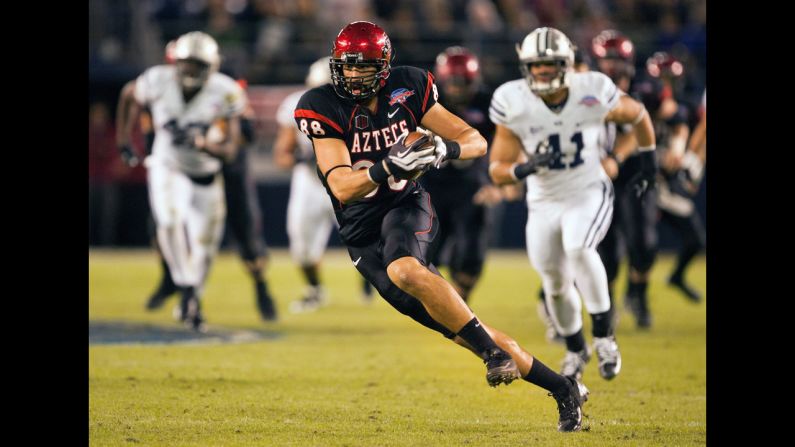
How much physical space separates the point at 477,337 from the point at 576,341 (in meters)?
1.65

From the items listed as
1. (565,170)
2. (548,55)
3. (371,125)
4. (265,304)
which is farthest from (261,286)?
(371,125)

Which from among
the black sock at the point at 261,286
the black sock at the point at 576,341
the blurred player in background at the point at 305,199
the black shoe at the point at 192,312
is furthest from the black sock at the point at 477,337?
the blurred player in background at the point at 305,199

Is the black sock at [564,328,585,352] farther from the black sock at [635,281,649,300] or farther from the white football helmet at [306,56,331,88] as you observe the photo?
the white football helmet at [306,56,331,88]

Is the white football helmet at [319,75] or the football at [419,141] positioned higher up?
the white football helmet at [319,75]

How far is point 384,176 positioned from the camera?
5.07 meters

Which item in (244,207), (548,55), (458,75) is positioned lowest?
(244,207)

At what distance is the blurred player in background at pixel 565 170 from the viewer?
637 centimetres

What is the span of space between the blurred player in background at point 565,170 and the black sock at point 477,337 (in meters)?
1.32

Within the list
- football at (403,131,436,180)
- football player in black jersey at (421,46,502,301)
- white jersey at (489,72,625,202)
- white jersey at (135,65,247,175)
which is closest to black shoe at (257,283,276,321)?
white jersey at (135,65,247,175)

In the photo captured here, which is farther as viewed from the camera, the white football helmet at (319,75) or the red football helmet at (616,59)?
the white football helmet at (319,75)

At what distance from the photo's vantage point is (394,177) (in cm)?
511

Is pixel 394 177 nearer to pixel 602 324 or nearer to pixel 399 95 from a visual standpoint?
pixel 399 95

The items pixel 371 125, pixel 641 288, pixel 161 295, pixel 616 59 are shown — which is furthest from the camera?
pixel 161 295

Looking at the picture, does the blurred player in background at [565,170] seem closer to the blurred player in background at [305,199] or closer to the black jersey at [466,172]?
the black jersey at [466,172]
